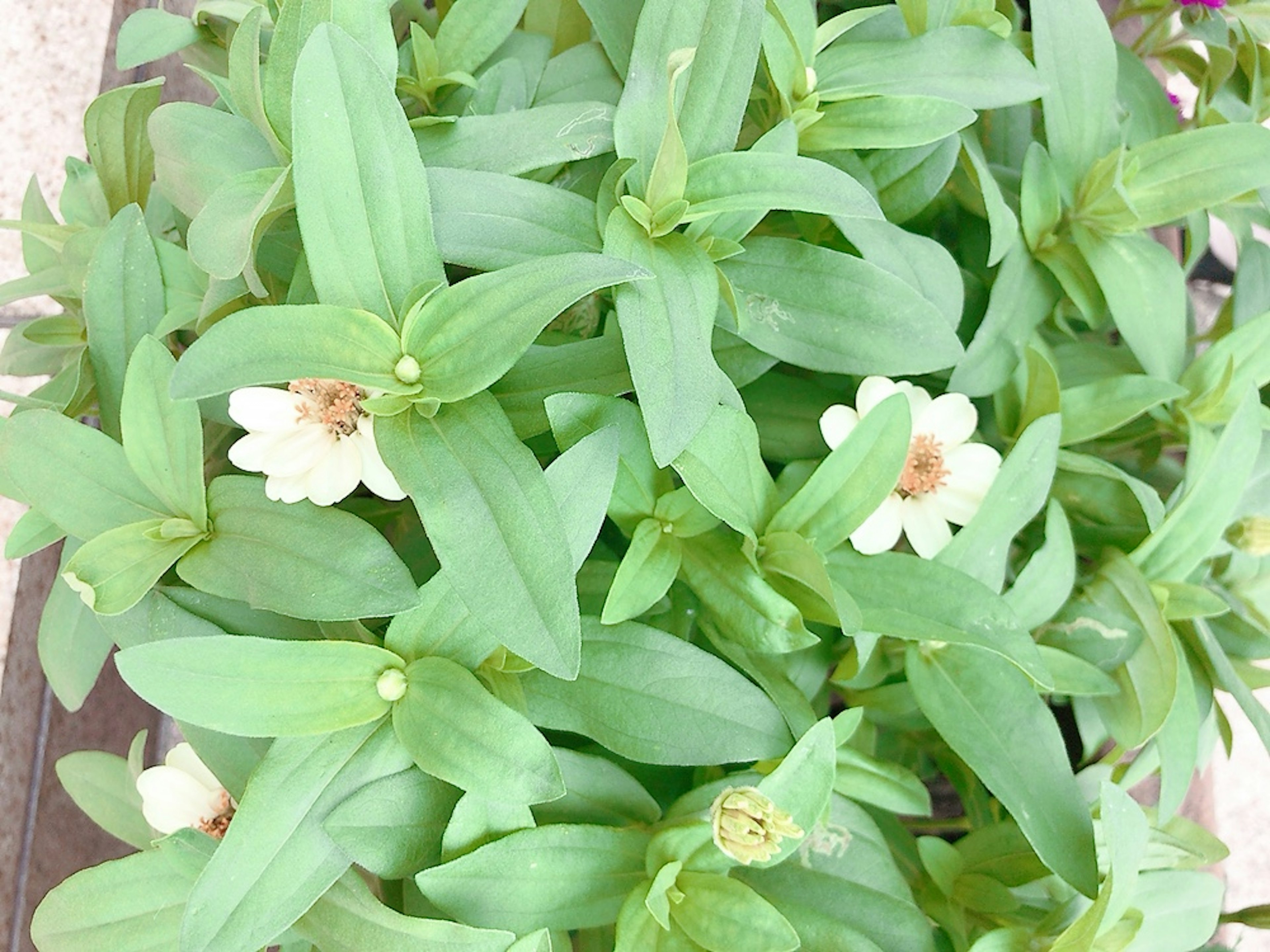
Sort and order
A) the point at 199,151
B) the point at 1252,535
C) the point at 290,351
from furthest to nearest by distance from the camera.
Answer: the point at 1252,535, the point at 199,151, the point at 290,351

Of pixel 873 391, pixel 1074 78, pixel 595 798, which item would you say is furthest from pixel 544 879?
pixel 1074 78

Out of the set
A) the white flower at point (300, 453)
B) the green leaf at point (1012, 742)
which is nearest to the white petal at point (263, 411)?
the white flower at point (300, 453)

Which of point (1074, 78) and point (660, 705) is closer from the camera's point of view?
point (660, 705)

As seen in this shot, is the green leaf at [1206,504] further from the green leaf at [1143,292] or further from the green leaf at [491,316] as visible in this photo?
the green leaf at [491,316]

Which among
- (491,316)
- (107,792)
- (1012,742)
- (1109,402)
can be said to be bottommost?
(107,792)

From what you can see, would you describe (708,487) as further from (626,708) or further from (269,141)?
(269,141)

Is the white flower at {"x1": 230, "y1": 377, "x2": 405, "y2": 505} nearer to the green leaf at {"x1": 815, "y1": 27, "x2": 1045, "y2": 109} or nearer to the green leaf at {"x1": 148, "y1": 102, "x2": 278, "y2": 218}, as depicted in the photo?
the green leaf at {"x1": 148, "y1": 102, "x2": 278, "y2": 218}

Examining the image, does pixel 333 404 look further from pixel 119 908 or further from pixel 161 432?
pixel 119 908

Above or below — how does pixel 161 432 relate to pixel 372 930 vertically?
above

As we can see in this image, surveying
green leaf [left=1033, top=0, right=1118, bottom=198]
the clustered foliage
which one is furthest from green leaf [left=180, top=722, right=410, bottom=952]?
green leaf [left=1033, top=0, right=1118, bottom=198]
